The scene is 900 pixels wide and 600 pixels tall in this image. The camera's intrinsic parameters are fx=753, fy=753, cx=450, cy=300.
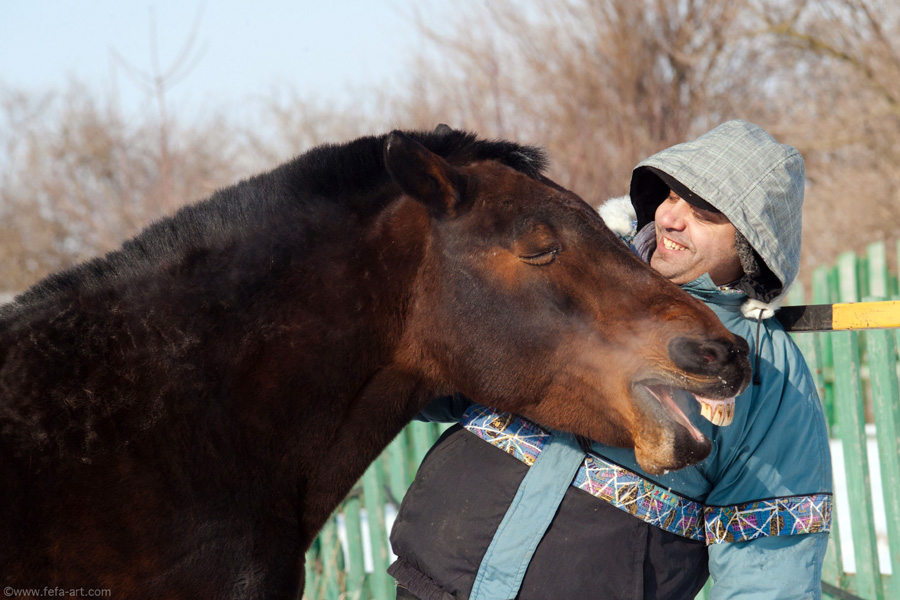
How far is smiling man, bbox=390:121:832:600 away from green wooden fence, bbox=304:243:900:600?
8.54 ft

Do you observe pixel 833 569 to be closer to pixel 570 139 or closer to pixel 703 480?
pixel 703 480

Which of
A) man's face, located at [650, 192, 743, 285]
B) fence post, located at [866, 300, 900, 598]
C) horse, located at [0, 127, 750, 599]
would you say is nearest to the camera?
horse, located at [0, 127, 750, 599]

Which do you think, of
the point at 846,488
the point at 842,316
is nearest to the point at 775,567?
the point at 842,316

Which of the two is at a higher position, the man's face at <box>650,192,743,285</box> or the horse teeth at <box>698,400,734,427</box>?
the man's face at <box>650,192,743,285</box>

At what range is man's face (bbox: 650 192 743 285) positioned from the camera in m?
2.41

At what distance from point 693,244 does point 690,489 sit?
782 mm

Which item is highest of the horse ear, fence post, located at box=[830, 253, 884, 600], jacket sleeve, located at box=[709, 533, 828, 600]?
the horse ear

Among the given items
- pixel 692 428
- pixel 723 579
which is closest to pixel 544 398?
pixel 692 428

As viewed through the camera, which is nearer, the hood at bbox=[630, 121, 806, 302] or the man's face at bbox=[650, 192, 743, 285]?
the hood at bbox=[630, 121, 806, 302]

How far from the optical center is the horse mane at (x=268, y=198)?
80.4 inches

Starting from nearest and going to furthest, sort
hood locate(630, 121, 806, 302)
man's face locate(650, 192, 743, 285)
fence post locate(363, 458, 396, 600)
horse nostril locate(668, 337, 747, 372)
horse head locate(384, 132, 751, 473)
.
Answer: horse nostril locate(668, 337, 747, 372) → horse head locate(384, 132, 751, 473) → hood locate(630, 121, 806, 302) → man's face locate(650, 192, 743, 285) → fence post locate(363, 458, 396, 600)

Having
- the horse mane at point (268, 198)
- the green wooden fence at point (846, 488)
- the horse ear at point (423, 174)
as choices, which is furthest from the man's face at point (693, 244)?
the green wooden fence at point (846, 488)

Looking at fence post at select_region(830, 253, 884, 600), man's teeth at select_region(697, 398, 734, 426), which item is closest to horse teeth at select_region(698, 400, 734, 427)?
man's teeth at select_region(697, 398, 734, 426)

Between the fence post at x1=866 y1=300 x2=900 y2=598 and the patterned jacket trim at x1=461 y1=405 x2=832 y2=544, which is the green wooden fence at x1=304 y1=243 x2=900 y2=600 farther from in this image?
the patterned jacket trim at x1=461 y1=405 x2=832 y2=544
